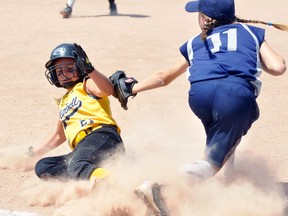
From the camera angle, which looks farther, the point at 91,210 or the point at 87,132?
the point at 87,132

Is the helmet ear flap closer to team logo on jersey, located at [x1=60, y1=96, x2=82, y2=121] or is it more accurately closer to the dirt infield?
team logo on jersey, located at [x1=60, y1=96, x2=82, y2=121]

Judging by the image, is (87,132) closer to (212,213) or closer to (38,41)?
(212,213)

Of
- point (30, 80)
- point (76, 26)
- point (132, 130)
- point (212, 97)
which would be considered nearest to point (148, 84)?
point (212, 97)

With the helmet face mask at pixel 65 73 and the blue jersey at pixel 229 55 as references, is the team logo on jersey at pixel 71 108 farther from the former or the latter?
the blue jersey at pixel 229 55

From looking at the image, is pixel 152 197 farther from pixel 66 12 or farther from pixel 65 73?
pixel 66 12

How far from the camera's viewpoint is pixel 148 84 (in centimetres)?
404

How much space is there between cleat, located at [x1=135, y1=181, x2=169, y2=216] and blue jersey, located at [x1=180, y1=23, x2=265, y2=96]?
2.43ft

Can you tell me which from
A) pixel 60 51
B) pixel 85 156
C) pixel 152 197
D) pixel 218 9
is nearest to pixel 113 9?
pixel 60 51

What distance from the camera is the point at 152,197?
3.38 m

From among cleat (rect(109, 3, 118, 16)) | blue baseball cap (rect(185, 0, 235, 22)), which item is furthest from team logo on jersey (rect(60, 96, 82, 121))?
cleat (rect(109, 3, 118, 16))

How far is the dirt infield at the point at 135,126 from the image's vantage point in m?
3.72

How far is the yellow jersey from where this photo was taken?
14.3 feet

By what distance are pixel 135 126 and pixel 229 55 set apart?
226 cm

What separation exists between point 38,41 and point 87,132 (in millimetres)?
Answer: 5618
